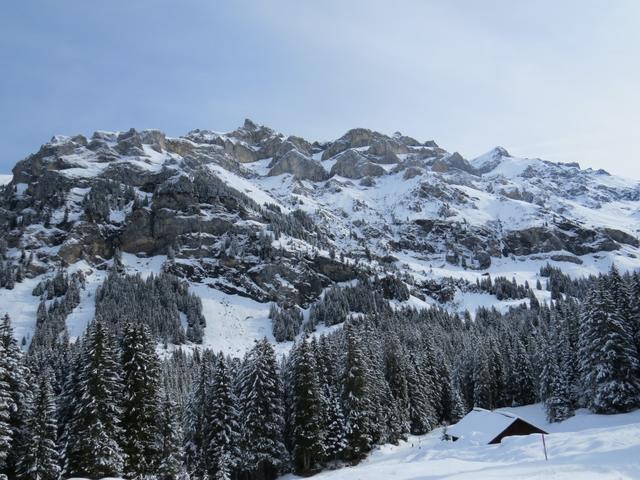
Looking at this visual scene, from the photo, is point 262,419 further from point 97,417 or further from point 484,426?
point 484,426

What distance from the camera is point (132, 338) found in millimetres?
37875

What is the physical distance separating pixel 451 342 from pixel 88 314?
115m

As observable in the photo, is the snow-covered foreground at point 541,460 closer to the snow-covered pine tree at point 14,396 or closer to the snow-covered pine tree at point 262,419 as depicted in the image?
the snow-covered pine tree at point 262,419

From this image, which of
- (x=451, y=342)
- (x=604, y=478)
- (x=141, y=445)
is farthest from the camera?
(x=451, y=342)

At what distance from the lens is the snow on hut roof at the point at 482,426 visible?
47103 millimetres

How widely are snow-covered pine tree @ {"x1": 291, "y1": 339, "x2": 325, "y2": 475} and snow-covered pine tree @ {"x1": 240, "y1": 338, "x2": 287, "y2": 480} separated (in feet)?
5.32

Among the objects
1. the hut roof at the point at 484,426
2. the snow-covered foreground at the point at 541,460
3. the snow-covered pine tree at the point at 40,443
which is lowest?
the hut roof at the point at 484,426

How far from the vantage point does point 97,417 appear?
33.3 m

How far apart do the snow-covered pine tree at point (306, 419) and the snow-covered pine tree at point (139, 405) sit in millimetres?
15407

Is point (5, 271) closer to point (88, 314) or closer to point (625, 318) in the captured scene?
point (88, 314)

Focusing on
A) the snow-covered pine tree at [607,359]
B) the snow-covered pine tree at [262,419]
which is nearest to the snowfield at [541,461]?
the snow-covered pine tree at [607,359]

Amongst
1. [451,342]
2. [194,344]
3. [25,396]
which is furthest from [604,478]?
[194,344]

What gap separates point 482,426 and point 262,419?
23423 millimetres

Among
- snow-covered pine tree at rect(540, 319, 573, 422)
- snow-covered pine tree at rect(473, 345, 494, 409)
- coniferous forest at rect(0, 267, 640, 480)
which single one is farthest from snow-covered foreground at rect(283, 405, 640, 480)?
snow-covered pine tree at rect(473, 345, 494, 409)
